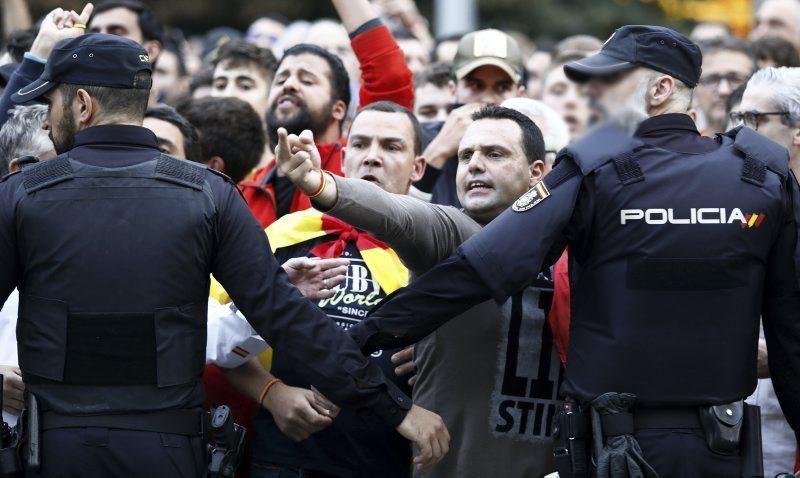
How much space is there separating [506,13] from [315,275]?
77.0 feet

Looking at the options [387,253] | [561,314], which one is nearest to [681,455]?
[561,314]

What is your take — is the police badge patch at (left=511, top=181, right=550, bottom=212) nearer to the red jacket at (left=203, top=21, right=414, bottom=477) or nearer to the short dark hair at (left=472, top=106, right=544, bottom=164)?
the short dark hair at (left=472, top=106, right=544, bottom=164)

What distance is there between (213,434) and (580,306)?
4.59 ft

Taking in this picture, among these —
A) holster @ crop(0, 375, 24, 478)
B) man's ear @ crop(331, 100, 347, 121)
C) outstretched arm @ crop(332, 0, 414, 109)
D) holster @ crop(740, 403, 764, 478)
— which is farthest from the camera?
man's ear @ crop(331, 100, 347, 121)

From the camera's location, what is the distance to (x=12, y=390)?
16.3 feet

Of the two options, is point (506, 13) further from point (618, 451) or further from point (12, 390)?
point (618, 451)

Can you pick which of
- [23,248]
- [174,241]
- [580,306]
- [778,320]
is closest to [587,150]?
[580,306]

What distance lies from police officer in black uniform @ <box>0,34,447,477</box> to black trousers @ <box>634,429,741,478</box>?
3.52ft

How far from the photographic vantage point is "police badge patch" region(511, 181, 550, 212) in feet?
14.9

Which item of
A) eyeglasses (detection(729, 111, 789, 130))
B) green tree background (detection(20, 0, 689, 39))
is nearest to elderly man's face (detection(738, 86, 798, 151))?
eyeglasses (detection(729, 111, 789, 130))

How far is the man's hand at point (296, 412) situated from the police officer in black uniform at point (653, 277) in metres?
0.79

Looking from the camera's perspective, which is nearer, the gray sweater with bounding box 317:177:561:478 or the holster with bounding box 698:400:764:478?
the holster with bounding box 698:400:764:478

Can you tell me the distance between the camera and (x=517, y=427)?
5047mm

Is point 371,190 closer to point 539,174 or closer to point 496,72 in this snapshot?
point 539,174
